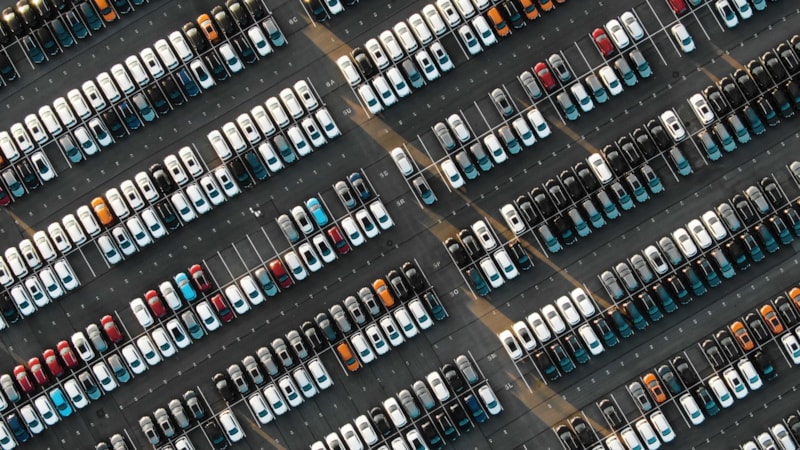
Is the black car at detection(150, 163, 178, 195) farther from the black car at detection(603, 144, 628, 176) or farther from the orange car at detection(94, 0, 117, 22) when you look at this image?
the black car at detection(603, 144, 628, 176)

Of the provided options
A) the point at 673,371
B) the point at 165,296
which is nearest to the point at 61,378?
the point at 165,296

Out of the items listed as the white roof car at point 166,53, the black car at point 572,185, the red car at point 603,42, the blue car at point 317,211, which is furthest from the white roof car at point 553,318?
the white roof car at point 166,53

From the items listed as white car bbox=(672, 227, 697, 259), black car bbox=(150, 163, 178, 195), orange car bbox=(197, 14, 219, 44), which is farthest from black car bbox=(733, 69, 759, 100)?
black car bbox=(150, 163, 178, 195)

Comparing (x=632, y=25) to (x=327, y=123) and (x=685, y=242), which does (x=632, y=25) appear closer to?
(x=685, y=242)

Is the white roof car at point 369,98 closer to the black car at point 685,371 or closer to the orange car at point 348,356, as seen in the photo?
the orange car at point 348,356

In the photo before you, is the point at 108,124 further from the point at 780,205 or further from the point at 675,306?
the point at 780,205
